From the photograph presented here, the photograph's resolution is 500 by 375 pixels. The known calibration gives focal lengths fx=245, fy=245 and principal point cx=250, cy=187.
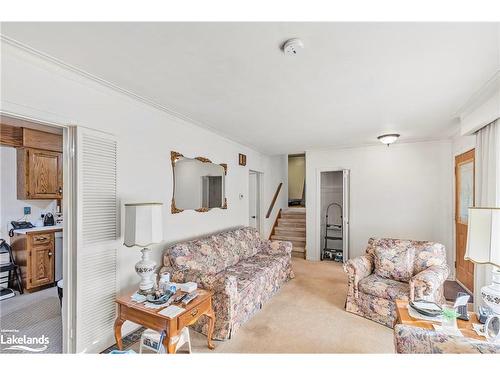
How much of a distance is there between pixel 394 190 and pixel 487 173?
2.08 m

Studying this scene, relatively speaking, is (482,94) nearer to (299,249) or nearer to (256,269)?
(256,269)

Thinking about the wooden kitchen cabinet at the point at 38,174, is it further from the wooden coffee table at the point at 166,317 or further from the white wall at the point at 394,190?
the white wall at the point at 394,190

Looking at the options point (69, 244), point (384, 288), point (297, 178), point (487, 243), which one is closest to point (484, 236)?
point (487, 243)

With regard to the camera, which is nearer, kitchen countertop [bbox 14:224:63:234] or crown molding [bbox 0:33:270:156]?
crown molding [bbox 0:33:270:156]

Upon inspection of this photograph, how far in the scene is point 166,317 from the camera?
5.70ft

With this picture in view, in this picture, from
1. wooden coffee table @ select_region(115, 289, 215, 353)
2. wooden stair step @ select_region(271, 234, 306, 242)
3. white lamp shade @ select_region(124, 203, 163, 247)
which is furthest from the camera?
wooden stair step @ select_region(271, 234, 306, 242)

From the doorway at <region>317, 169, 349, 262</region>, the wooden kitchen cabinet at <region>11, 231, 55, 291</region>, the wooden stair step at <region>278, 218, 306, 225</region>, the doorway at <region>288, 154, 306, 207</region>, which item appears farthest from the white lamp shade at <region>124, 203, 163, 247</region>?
the doorway at <region>288, 154, 306, 207</region>

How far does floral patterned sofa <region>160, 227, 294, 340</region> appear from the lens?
233 centimetres

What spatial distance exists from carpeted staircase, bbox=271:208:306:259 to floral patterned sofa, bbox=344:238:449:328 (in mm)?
2526

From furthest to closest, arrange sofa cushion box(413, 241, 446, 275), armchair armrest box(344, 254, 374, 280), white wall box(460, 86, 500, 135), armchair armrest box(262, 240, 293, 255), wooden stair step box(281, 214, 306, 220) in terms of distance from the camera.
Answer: wooden stair step box(281, 214, 306, 220) < armchair armrest box(262, 240, 293, 255) < armchair armrest box(344, 254, 374, 280) < sofa cushion box(413, 241, 446, 275) < white wall box(460, 86, 500, 135)

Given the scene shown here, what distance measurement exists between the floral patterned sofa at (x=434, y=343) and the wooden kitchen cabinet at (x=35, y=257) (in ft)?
14.4

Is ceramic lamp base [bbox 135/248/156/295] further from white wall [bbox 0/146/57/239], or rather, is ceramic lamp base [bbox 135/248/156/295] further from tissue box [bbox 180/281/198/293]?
white wall [bbox 0/146/57/239]

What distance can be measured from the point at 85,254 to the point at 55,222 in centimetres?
272
